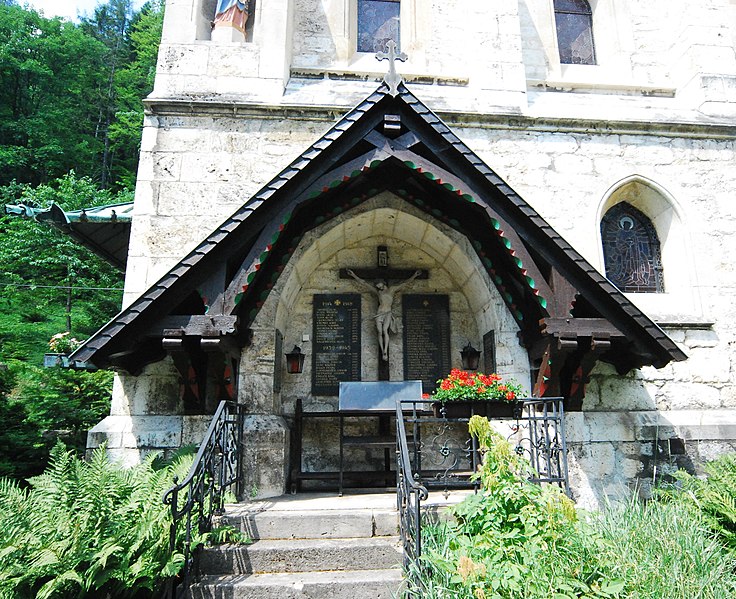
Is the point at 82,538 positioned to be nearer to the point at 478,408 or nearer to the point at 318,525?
the point at 318,525

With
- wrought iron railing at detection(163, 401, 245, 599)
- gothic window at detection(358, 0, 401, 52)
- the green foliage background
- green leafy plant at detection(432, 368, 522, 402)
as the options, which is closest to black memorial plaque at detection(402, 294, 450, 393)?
green leafy plant at detection(432, 368, 522, 402)

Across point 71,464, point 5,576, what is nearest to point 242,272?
point 71,464

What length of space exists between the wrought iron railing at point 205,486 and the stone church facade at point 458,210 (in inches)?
13.8

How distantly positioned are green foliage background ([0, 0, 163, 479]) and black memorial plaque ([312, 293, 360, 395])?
4958 mm

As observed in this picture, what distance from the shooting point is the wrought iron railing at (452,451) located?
13.9 feet

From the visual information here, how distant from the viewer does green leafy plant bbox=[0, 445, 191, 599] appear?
3553mm

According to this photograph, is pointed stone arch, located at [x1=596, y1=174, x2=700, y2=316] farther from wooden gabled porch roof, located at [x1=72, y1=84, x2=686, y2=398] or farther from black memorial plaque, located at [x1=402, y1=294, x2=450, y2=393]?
black memorial plaque, located at [x1=402, y1=294, x2=450, y2=393]

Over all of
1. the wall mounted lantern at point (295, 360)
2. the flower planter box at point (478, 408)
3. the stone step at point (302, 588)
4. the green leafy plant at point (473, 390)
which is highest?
the wall mounted lantern at point (295, 360)

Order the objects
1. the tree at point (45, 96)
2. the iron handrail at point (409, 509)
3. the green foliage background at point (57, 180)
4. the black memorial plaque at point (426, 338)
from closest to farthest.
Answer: the iron handrail at point (409, 509), the black memorial plaque at point (426, 338), the green foliage background at point (57, 180), the tree at point (45, 96)

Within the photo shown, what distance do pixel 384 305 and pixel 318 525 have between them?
11.4 ft

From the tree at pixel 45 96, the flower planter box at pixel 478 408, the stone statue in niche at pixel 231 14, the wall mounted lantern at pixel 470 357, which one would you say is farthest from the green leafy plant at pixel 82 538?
the tree at pixel 45 96

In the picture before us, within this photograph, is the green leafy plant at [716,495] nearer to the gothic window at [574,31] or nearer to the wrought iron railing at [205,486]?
the wrought iron railing at [205,486]

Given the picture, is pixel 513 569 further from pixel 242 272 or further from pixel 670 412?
pixel 670 412

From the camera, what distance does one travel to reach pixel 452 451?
7.36 m
